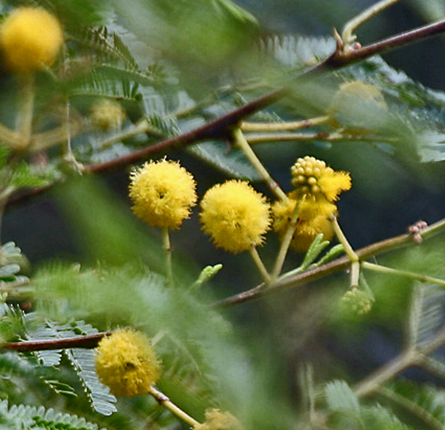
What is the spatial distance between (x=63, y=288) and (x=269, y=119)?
616mm

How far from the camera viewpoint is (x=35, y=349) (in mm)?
627

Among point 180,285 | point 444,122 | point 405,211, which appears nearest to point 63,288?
point 180,285

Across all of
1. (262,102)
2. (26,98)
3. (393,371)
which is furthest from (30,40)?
(393,371)

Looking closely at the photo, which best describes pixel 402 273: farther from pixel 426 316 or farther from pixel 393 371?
pixel 393 371

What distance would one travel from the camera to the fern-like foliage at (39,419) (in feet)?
1.65

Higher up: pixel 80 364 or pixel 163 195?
pixel 163 195

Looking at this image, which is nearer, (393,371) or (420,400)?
(420,400)

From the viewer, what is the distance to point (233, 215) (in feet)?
2.29

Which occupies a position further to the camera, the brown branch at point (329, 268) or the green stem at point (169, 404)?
the brown branch at point (329, 268)

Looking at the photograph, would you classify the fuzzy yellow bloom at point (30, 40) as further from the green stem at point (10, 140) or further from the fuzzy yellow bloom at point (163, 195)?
the fuzzy yellow bloom at point (163, 195)

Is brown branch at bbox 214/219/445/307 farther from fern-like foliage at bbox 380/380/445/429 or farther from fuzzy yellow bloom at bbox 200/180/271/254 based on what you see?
fern-like foliage at bbox 380/380/445/429

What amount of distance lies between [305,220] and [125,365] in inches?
10.3

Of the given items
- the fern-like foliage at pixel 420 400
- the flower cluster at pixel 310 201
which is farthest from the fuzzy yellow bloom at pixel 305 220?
the fern-like foliage at pixel 420 400

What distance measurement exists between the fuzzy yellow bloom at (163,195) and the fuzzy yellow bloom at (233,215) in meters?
0.02
